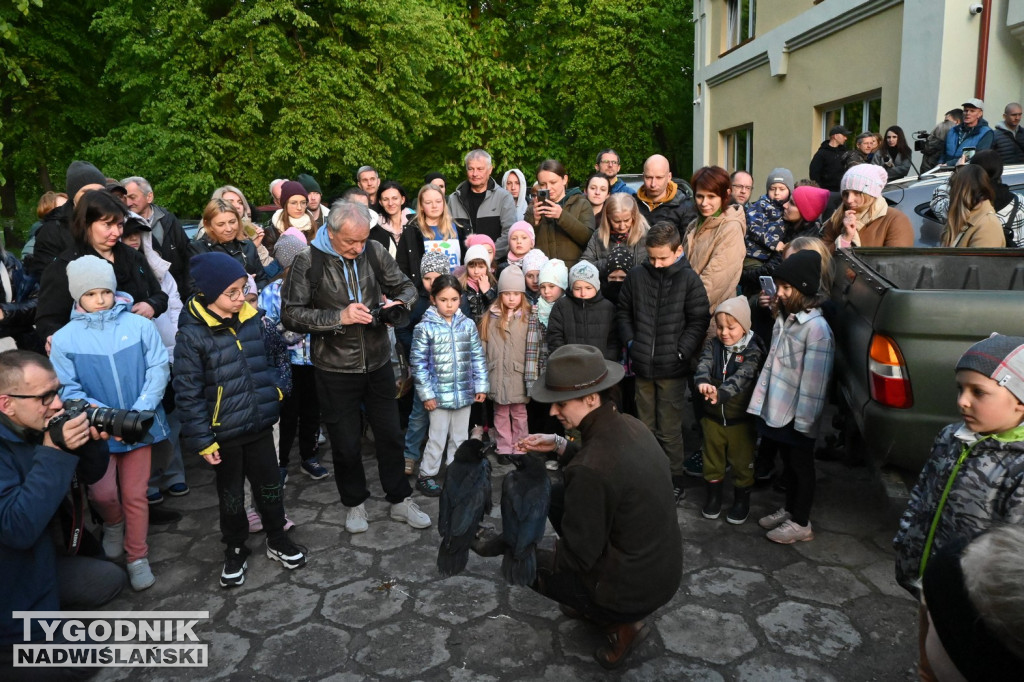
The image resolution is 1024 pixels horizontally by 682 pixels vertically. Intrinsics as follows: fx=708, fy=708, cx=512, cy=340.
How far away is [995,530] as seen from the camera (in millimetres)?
1369

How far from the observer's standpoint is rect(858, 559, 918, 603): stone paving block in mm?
3697

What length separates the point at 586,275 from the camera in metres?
5.13

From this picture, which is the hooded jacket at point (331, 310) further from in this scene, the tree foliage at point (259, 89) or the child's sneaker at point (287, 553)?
the tree foliage at point (259, 89)

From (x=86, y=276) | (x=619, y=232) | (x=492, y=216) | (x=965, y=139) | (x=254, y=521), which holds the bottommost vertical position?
(x=254, y=521)

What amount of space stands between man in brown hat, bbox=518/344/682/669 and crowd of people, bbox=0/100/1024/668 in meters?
0.01

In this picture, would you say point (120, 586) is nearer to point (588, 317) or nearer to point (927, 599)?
point (588, 317)

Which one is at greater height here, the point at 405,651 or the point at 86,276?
the point at 86,276

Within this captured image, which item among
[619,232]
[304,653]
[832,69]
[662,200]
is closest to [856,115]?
[832,69]

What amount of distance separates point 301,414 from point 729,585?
3.35m

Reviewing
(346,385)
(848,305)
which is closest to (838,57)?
(848,305)

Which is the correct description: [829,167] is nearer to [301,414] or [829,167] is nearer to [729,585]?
[729,585]

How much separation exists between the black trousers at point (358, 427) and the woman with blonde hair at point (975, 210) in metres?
4.09

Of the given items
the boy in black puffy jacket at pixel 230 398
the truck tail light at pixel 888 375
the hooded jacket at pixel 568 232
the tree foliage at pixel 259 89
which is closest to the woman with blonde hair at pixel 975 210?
the truck tail light at pixel 888 375

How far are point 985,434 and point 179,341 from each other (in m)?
3.75
